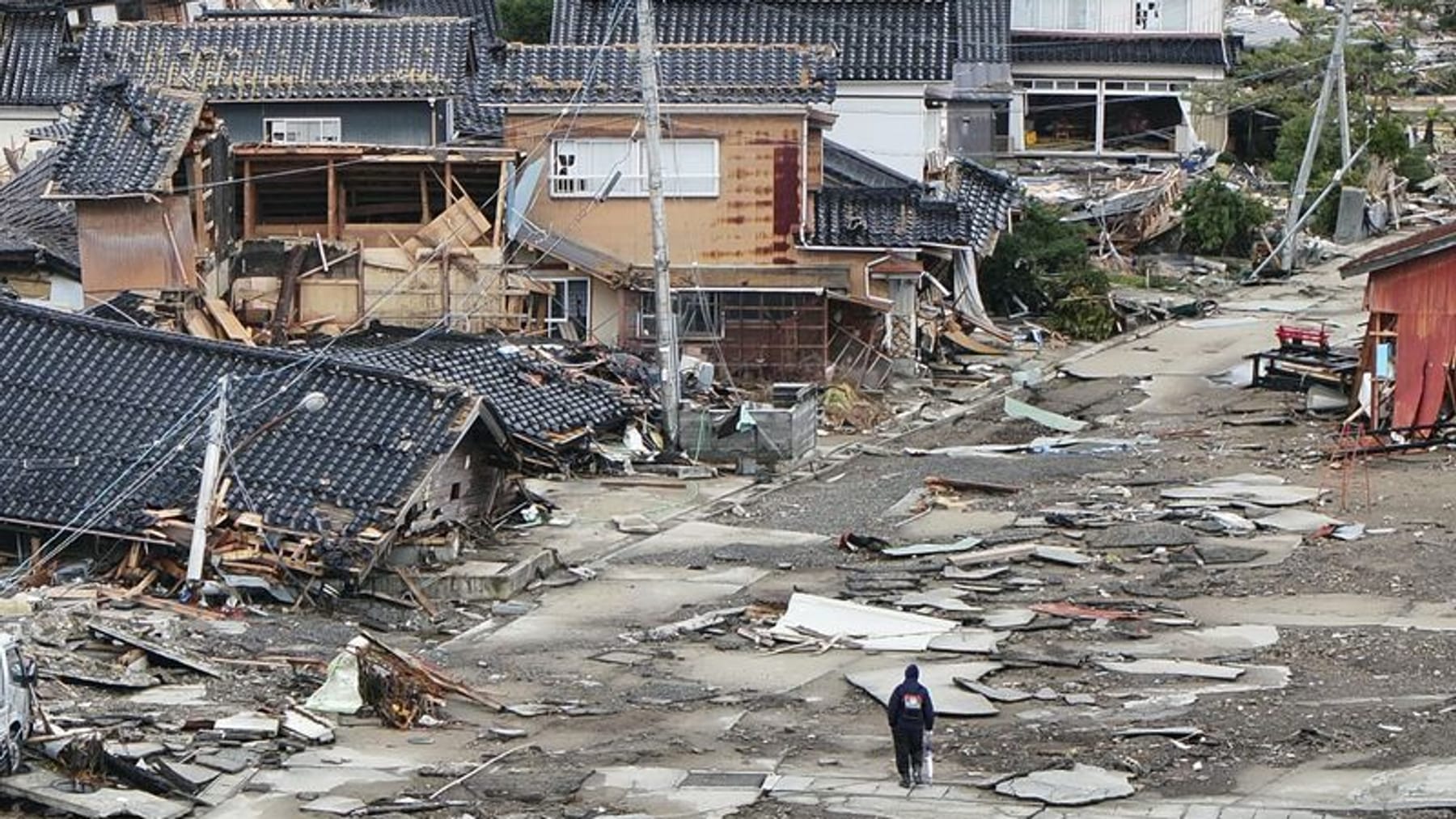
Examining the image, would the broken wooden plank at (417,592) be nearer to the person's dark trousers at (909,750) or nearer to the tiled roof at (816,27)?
the person's dark trousers at (909,750)

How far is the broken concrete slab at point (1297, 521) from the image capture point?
29.2 m

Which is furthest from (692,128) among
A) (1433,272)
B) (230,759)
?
(230,759)

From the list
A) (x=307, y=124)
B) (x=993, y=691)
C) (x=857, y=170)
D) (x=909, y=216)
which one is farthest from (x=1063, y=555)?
(x=307, y=124)

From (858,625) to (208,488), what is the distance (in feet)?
21.0

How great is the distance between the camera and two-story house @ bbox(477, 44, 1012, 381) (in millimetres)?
39875

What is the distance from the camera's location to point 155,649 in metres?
23.3

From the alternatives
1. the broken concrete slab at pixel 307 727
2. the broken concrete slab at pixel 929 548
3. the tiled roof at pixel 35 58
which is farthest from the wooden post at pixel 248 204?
the broken concrete slab at pixel 307 727

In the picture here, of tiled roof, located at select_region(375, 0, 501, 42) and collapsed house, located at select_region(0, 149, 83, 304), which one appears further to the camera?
tiled roof, located at select_region(375, 0, 501, 42)

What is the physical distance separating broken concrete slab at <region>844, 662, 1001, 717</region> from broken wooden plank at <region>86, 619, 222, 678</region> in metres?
5.51

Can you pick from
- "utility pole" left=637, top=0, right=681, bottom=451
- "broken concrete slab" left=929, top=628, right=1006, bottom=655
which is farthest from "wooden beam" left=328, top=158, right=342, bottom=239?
"broken concrete slab" left=929, top=628, right=1006, bottom=655

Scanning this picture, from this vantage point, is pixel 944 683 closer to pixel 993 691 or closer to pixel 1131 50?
pixel 993 691

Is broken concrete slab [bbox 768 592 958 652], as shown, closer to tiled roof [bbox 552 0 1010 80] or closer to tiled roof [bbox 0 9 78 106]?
tiled roof [bbox 552 0 1010 80]

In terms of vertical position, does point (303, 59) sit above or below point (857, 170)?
above

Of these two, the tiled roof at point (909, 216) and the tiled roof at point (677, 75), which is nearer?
the tiled roof at point (677, 75)
